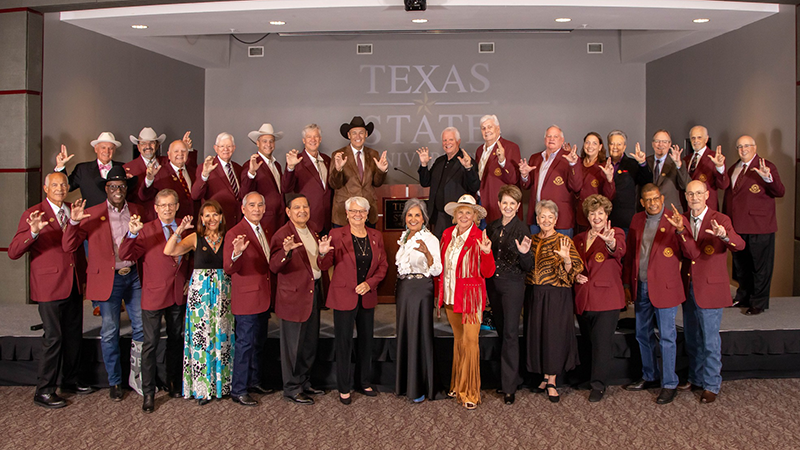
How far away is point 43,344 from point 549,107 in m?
6.94

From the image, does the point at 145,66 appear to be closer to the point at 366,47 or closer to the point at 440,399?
the point at 366,47

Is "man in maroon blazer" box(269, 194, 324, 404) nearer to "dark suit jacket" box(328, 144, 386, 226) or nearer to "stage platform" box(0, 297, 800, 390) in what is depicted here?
"stage platform" box(0, 297, 800, 390)

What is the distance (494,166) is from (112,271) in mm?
3211

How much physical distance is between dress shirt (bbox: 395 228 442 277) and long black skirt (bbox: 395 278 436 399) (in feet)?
0.26

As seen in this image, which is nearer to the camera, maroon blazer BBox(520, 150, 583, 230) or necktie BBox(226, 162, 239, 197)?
maroon blazer BBox(520, 150, 583, 230)

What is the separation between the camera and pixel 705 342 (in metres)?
4.87

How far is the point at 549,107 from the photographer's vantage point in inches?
363

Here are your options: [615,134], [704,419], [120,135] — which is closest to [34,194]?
[120,135]

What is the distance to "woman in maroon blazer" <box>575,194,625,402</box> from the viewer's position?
4758mm

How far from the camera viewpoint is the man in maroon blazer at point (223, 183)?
5508 mm

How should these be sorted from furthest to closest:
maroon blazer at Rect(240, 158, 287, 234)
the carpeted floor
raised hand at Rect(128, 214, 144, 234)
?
maroon blazer at Rect(240, 158, 287, 234)
raised hand at Rect(128, 214, 144, 234)
the carpeted floor

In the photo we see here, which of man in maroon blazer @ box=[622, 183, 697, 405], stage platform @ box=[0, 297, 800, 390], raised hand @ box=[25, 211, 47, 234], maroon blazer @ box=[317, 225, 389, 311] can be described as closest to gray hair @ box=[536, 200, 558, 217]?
man in maroon blazer @ box=[622, 183, 697, 405]

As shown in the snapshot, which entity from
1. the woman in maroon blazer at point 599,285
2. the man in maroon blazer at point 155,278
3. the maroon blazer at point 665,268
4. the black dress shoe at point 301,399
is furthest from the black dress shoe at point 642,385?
the man in maroon blazer at point 155,278

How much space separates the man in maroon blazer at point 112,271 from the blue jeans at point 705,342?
13.5 ft
